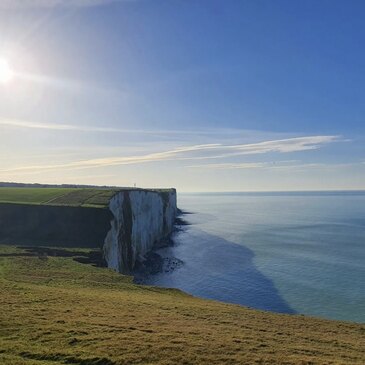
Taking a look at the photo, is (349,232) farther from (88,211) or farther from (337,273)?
(88,211)

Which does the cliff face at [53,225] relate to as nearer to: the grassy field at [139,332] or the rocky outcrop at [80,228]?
the rocky outcrop at [80,228]

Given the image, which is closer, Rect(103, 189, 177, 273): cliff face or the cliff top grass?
Rect(103, 189, 177, 273): cliff face

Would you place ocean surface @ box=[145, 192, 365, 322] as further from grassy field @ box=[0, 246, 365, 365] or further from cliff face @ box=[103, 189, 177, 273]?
grassy field @ box=[0, 246, 365, 365]

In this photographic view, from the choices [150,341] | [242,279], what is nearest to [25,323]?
[150,341]

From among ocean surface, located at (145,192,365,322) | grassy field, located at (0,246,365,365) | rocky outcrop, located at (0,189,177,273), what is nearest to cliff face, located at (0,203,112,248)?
rocky outcrop, located at (0,189,177,273)

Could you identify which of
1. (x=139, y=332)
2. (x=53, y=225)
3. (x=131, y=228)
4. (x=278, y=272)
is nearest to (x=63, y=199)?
(x=131, y=228)

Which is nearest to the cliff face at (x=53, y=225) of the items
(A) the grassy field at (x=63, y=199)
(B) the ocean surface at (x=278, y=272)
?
(A) the grassy field at (x=63, y=199)
